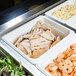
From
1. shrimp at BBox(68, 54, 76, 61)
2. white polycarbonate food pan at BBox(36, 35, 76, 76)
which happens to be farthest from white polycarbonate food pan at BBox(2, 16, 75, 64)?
shrimp at BBox(68, 54, 76, 61)

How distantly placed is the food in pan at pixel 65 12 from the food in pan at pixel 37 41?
28 cm

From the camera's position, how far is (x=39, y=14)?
1.75 metres

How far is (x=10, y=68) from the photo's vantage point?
113 centimetres

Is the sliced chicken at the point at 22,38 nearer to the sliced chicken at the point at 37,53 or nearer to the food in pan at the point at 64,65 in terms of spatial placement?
the sliced chicken at the point at 37,53

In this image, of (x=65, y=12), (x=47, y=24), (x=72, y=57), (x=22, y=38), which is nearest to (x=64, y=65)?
(x=72, y=57)

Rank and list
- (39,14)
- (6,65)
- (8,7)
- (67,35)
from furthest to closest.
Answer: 1. (39,14)
2. (8,7)
3. (67,35)
4. (6,65)

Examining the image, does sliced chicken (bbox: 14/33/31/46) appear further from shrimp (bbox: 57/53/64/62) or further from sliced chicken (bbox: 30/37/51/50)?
shrimp (bbox: 57/53/64/62)

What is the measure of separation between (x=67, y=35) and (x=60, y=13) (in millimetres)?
469

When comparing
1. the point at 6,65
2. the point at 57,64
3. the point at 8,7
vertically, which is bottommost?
the point at 57,64

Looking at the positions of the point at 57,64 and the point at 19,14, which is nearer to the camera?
the point at 57,64

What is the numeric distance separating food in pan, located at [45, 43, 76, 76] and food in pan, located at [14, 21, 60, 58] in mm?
151

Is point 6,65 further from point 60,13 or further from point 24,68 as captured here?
point 60,13

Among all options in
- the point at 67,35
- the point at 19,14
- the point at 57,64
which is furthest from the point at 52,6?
the point at 57,64

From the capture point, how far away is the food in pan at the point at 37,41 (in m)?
1.35
